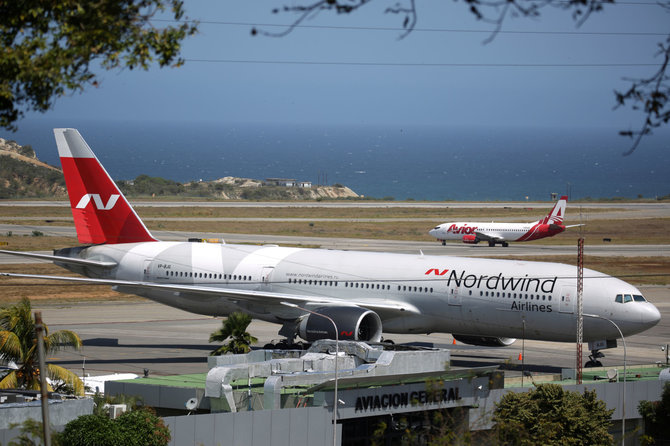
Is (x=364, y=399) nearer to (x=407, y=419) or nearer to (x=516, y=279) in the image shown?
(x=407, y=419)

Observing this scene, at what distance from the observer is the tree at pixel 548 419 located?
27906 millimetres

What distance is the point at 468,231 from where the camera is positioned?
4109 inches

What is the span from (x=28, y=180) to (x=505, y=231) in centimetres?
11263

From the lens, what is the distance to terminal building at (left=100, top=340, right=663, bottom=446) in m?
24.8

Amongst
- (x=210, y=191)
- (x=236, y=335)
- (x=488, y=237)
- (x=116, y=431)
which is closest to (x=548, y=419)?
(x=236, y=335)

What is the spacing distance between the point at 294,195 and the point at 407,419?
166 metres

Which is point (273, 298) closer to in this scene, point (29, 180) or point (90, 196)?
point (90, 196)

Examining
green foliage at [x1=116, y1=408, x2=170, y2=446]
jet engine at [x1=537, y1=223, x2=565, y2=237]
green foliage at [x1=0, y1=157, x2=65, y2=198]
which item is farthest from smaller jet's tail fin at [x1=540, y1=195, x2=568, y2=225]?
green foliage at [x1=0, y1=157, x2=65, y2=198]

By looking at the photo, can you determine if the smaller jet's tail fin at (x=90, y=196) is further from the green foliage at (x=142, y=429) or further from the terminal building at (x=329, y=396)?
the green foliage at (x=142, y=429)

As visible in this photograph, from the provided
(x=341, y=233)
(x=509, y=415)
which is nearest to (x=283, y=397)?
(x=509, y=415)

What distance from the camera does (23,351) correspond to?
2767cm

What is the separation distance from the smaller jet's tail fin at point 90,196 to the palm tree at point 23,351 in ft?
59.5

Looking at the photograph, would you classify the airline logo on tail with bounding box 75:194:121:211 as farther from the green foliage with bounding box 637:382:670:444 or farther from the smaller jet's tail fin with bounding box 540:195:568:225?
the smaller jet's tail fin with bounding box 540:195:568:225

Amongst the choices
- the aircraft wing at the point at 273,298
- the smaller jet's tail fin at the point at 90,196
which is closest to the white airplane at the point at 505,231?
the smaller jet's tail fin at the point at 90,196
